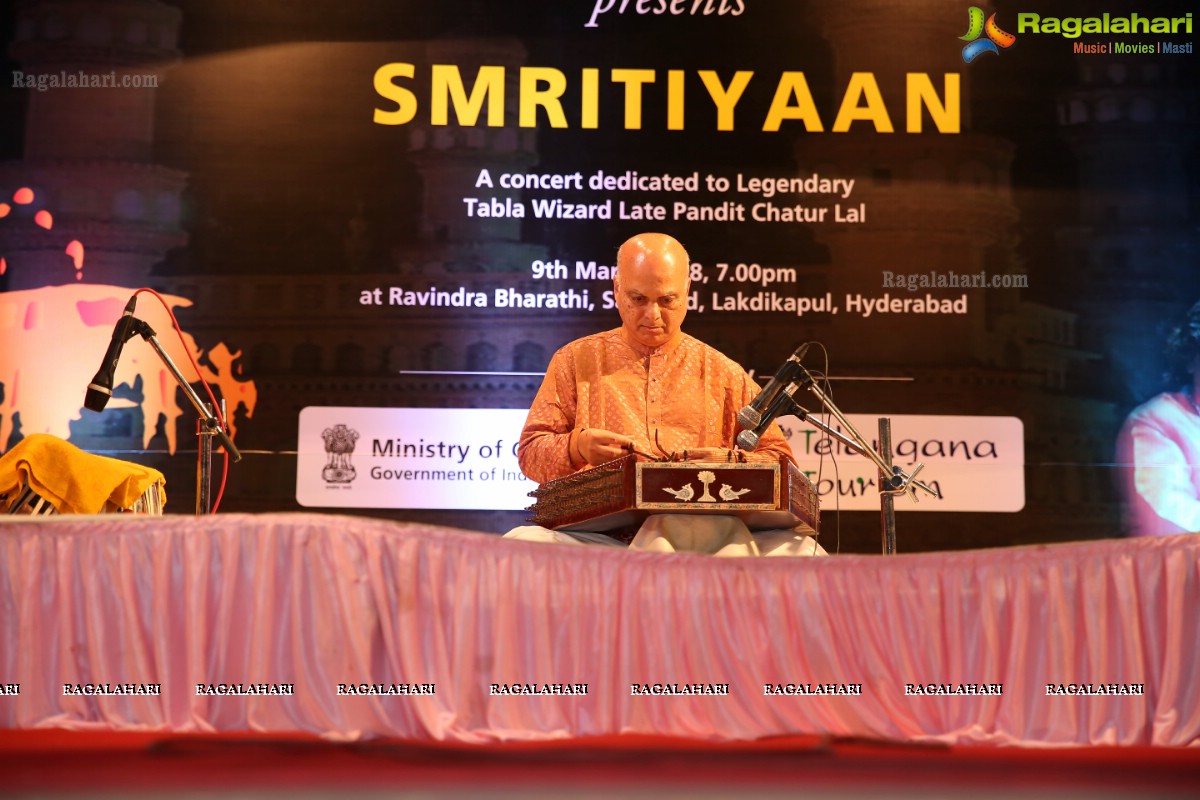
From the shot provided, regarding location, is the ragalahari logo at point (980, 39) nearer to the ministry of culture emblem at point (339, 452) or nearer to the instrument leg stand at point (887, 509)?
the instrument leg stand at point (887, 509)

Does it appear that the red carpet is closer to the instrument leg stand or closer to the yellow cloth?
the instrument leg stand

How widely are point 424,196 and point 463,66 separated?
58 cm

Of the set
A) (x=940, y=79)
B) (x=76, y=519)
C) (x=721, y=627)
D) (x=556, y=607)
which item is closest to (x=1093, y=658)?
(x=721, y=627)

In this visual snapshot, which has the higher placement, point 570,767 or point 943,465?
point 943,465

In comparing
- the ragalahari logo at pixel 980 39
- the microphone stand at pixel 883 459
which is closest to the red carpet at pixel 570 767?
the microphone stand at pixel 883 459

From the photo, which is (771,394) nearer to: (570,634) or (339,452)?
(570,634)

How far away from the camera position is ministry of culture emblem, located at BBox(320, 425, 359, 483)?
543cm

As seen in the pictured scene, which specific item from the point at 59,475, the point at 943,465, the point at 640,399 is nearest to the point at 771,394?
the point at 640,399

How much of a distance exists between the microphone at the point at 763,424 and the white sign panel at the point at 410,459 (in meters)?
2.18

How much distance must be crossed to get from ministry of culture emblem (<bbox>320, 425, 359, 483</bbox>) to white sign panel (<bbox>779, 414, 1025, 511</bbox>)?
69.5 inches

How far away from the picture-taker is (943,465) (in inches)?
215

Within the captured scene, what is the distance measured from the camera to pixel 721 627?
257cm

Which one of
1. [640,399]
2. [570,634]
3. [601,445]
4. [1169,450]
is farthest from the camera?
[1169,450]

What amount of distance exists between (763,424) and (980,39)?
9.98 ft
